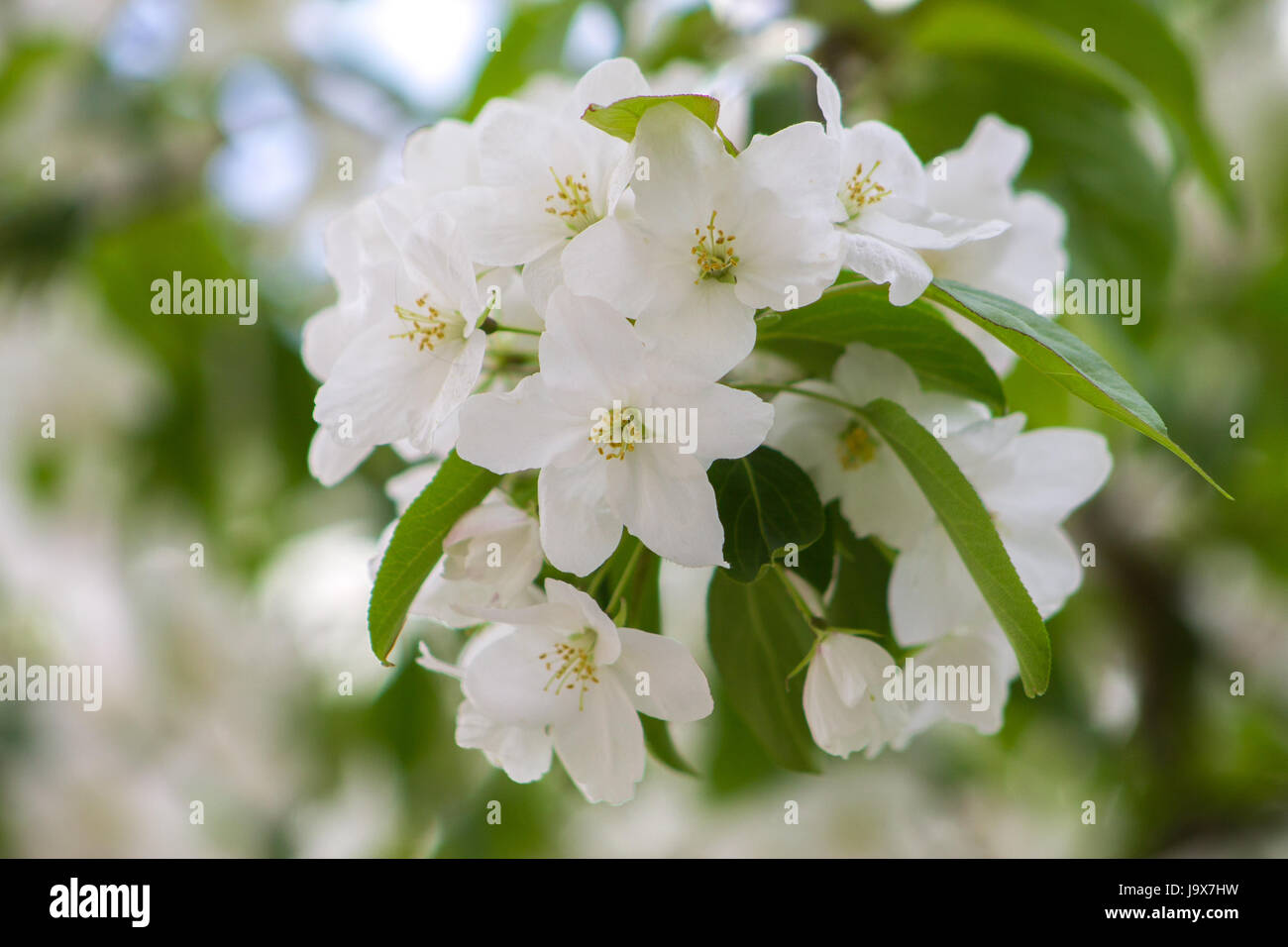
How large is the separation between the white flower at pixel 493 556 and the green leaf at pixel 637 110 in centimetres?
19

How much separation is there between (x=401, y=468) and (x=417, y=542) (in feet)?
→ 3.34

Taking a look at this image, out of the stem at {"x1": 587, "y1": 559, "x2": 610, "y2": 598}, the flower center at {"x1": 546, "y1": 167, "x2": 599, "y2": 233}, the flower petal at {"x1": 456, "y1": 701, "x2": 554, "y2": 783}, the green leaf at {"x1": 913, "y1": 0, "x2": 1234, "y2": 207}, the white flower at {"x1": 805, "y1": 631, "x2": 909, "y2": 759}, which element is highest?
the green leaf at {"x1": 913, "y1": 0, "x2": 1234, "y2": 207}

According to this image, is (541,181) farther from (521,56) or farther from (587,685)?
(521,56)

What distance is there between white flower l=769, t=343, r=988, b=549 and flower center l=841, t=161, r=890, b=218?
2.8 inches

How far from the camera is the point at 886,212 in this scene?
54cm

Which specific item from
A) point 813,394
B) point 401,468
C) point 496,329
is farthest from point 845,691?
point 401,468

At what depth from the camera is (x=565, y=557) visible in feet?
1.58

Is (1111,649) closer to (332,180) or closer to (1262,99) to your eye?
(1262,99)

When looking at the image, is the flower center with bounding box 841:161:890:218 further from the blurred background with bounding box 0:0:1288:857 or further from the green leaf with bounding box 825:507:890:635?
the blurred background with bounding box 0:0:1288:857

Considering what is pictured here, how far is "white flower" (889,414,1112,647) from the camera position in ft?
1.86

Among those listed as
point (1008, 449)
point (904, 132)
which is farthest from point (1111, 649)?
point (1008, 449)

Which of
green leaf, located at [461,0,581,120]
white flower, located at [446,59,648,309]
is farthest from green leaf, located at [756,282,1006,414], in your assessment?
green leaf, located at [461,0,581,120]

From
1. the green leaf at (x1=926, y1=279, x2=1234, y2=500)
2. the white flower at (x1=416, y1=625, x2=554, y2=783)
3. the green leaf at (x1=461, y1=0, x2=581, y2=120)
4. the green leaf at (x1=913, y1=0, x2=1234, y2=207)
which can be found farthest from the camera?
the green leaf at (x1=461, y1=0, x2=581, y2=120)
